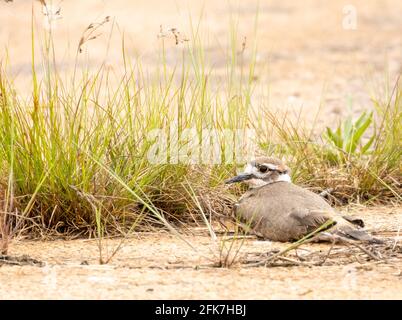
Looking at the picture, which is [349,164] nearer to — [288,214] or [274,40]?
[288,214]

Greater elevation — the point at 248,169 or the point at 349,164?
the point at 248,169

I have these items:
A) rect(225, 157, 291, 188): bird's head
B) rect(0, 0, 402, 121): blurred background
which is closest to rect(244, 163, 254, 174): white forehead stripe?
rect(225, 157, 291, 188): bird's head

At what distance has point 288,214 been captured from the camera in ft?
16.9

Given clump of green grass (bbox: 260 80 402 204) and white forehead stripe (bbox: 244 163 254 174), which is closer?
white forehead stripe (bbox: 244 163 254 174)

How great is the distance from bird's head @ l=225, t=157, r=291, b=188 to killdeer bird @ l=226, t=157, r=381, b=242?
1cm

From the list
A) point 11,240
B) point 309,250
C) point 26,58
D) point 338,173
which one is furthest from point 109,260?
point 26,58

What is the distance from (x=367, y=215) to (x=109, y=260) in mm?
1898

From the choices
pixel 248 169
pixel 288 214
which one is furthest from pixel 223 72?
pixel 288 214

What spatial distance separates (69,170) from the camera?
5.30m

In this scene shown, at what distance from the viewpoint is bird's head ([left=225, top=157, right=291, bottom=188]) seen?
5645 mm

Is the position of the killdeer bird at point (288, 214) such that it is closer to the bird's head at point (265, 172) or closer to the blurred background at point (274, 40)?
the bird's head at point (265, 172)

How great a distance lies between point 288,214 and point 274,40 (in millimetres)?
7920

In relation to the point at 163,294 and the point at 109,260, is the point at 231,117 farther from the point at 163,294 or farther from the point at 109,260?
the point at 163,294

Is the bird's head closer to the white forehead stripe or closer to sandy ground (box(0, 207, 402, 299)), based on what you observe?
the white forehead stripe
